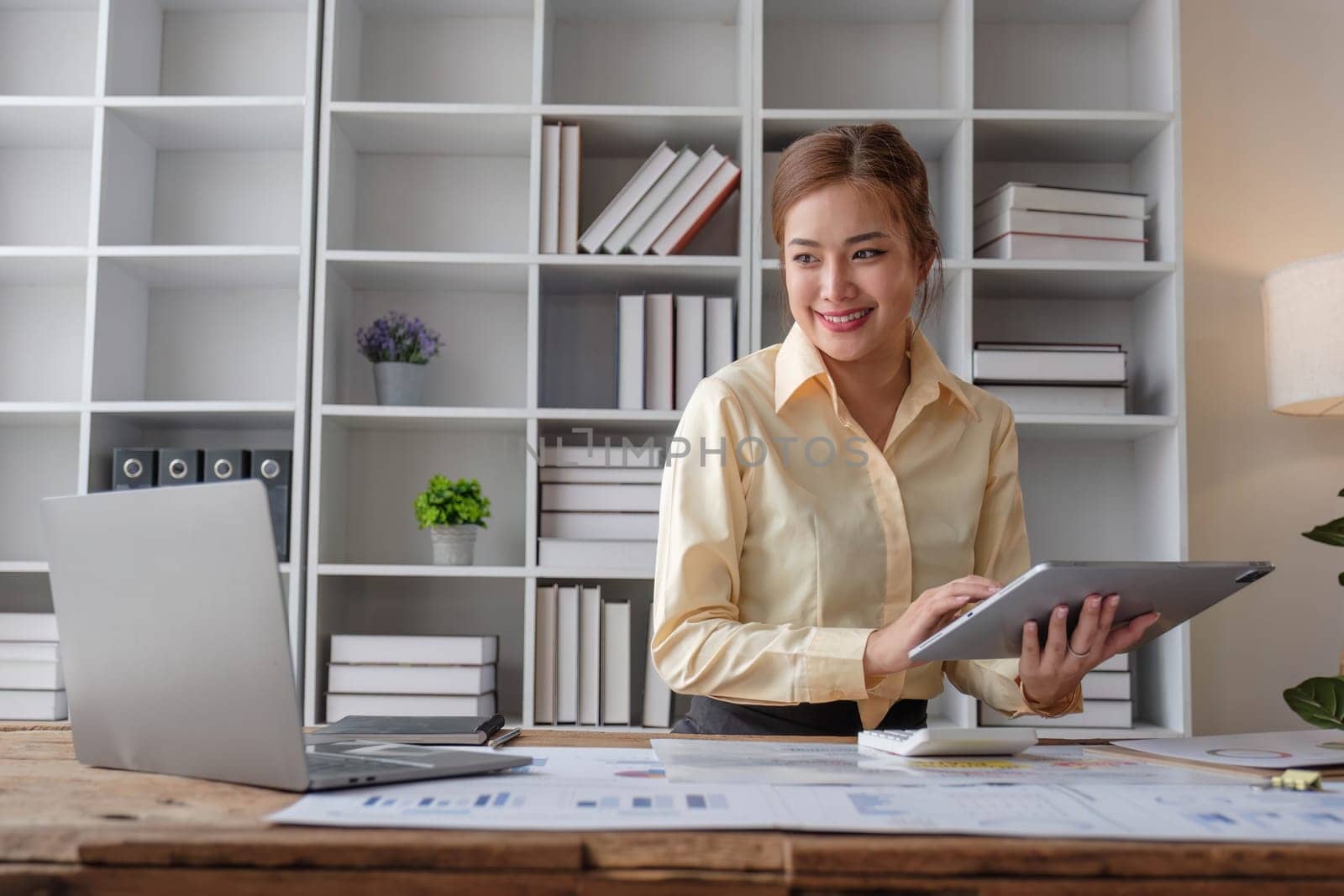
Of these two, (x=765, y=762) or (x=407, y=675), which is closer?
(x=765, y=762)

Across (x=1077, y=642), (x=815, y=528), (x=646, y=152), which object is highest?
(x=646, y=152)

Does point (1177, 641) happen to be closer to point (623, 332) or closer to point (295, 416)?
point (623, 332)

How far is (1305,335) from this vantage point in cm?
225

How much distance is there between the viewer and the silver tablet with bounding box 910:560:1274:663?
1.00 m

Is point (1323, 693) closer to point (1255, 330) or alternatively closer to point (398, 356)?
point (1255, 330)

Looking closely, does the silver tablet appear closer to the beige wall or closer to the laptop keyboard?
the laptop keyboard

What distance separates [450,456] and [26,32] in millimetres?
1476

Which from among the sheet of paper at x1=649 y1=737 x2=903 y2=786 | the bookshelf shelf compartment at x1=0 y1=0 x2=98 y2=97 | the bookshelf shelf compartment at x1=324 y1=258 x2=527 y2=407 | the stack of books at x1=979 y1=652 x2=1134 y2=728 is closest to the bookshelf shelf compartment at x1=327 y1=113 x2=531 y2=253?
the bookshelf shelf compartment at x1=324 y1=258 x2=527 y2=407

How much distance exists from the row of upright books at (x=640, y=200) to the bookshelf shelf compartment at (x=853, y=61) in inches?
15.6

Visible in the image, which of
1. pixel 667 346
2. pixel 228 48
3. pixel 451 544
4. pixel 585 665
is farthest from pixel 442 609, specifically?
pixel 228 48

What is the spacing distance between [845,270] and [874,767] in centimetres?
74

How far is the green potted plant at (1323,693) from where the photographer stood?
1.87 meters

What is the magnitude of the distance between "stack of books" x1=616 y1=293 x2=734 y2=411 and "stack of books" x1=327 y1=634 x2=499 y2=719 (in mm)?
625

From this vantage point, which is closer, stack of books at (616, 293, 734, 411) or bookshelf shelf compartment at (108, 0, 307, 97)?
stack of books at (616, 293, 734, 411)
